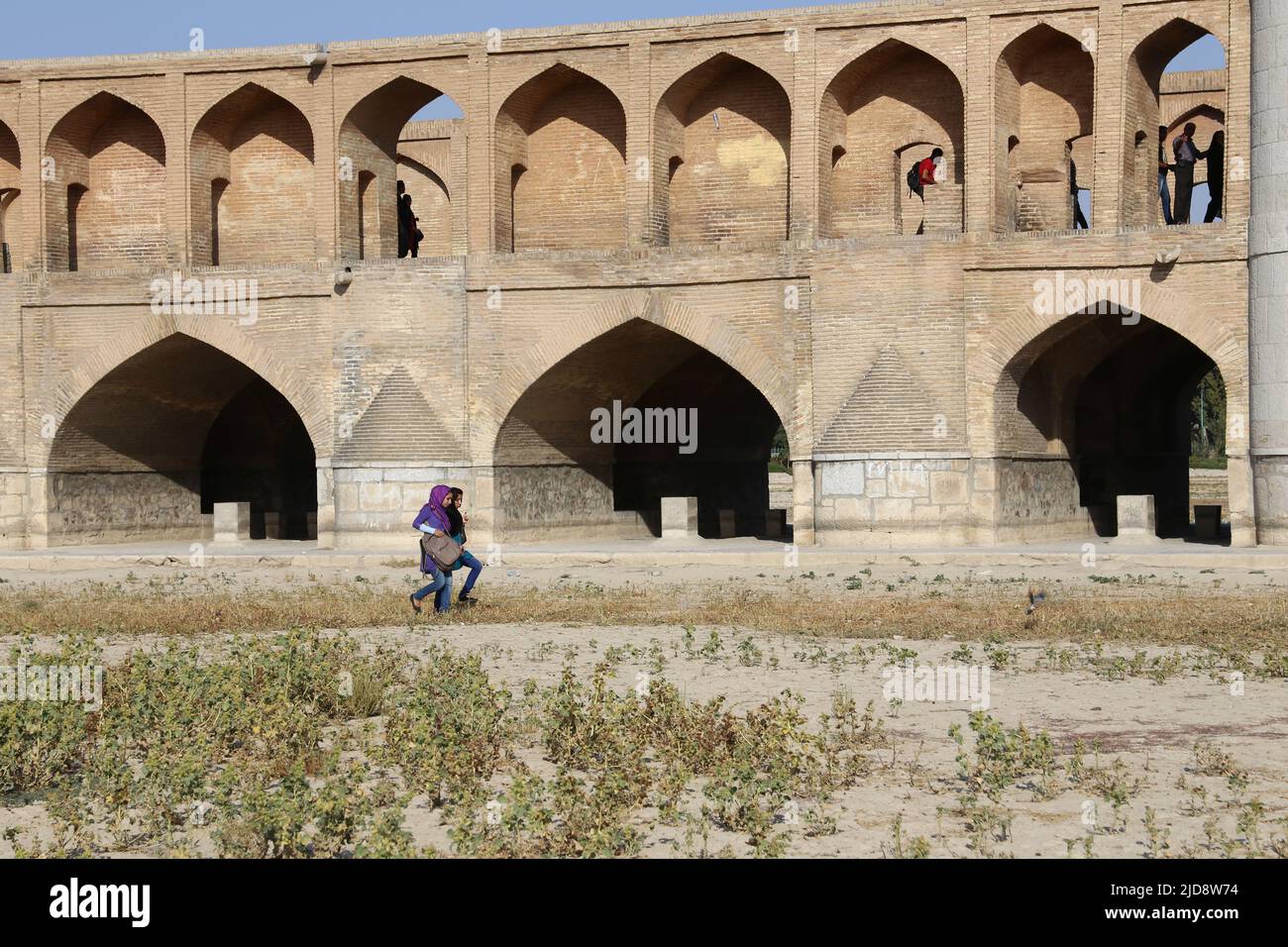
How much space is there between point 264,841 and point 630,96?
1688 cm

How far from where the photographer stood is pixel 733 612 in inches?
497

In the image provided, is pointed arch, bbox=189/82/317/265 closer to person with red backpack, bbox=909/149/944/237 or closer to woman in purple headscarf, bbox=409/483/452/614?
person with red backpack, bbox=909/149/944/237

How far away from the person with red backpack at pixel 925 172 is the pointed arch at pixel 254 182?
799cm

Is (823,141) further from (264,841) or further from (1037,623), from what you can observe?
(264,841)

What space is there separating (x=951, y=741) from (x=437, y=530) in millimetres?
5674

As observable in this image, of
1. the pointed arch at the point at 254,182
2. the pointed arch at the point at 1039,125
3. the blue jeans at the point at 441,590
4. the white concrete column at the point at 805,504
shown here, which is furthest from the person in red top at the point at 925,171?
the blue jeans at the point at 441,590

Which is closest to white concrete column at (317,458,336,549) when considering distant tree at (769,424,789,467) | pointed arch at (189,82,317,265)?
pointed arch at (189,82,317,265)

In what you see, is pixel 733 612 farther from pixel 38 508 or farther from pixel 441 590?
pixel 38 508

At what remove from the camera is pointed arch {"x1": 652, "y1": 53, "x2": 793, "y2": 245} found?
70.5 ft

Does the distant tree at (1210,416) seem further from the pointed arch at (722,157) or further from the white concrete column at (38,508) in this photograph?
the white concrete column at (38,508)

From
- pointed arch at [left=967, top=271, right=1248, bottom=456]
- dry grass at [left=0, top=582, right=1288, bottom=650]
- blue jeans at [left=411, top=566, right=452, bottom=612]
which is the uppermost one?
pointed arch at [left=967, top=271, right=1248, bottom=456]

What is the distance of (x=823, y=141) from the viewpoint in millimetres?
20719

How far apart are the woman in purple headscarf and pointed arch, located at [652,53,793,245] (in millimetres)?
9692

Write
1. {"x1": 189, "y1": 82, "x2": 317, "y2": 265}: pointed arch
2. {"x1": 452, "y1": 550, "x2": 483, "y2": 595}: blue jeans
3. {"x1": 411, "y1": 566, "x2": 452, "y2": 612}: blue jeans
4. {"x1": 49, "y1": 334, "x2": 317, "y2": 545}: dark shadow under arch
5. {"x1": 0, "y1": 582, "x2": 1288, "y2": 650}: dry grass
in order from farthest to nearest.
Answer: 1. {"x1": 189, "y1": 82, "x2": 317, "y2": 265}: pointed arch
2. {"x1": 49, "y1": 334, "x2": 317, "y2": 545}: dark shadow under arch
3. {"x1": 452, "y1": 550, "x2": 483, "y2": 595}: blue jeans
4. {"x1": 411, "y1": 566, "x2": 452, "y2": 612}: blue jeans
5. {"x1": 0, "y1": 582, "x2": 1288, "y2": 650}: dry grass
